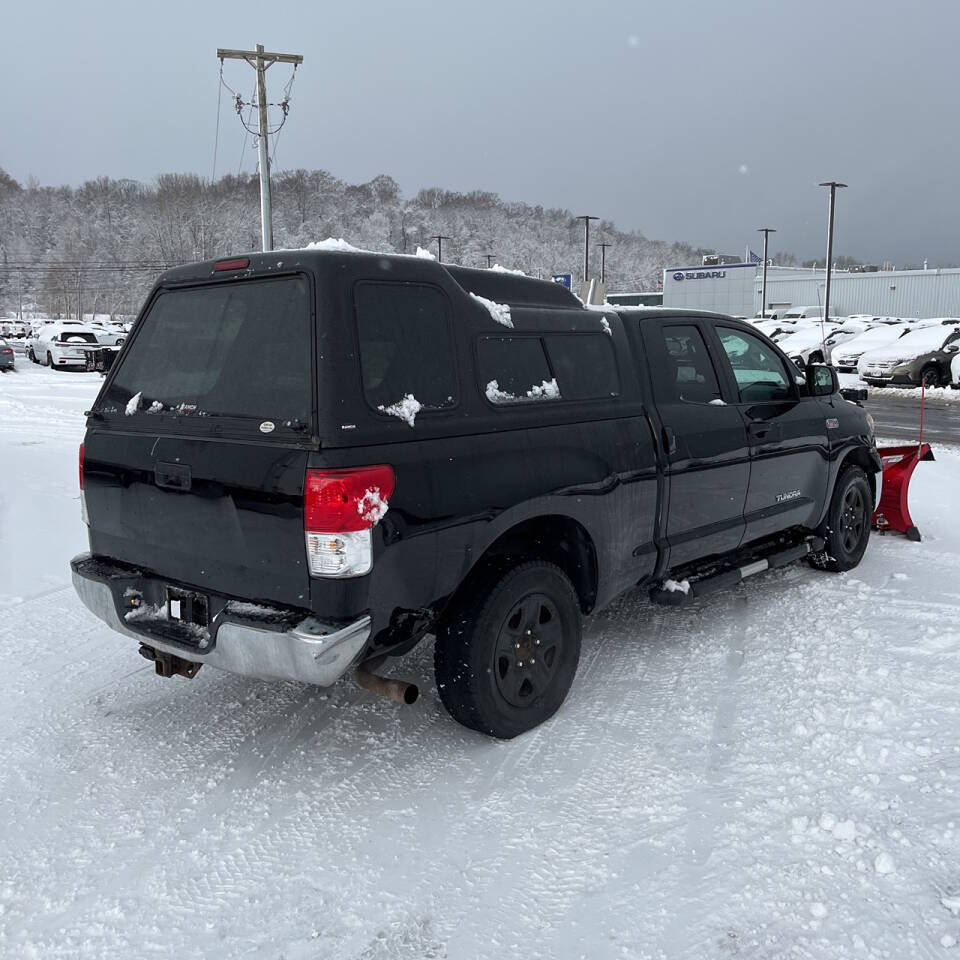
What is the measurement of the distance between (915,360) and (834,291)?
66782 mm

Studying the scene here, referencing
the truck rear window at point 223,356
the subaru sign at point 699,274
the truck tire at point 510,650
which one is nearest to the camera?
the truck rear window at point 223,356

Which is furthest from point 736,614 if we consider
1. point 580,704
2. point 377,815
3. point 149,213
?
point 149,213

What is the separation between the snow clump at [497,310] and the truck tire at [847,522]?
3358mm

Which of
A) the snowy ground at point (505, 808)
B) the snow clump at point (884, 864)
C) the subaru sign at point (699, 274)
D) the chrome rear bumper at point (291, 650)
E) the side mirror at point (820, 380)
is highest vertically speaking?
the subaru sign at point (699, 274)

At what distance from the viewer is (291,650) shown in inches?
120

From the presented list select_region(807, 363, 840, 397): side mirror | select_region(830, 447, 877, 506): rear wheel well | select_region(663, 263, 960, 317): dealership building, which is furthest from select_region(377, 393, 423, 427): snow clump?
select_region(663, 263, 960, 317): dealership building

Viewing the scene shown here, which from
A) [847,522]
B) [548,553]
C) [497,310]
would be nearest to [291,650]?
[548,553]

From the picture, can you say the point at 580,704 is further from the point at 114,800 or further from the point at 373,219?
the point at 373,219

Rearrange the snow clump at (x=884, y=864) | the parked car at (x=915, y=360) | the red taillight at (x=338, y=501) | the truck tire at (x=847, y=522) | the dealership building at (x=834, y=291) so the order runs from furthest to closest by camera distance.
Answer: the dealership building at (x=834, y=291)
the parked car at (x=915, y=360)
the truck tire at (x=847, y=522)
the red taillight at (x=338, y=501)
the snow clump at (x=884, y=864)

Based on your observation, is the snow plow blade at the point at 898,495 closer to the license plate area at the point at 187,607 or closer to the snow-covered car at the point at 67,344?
the license plate area at the point at 187,607

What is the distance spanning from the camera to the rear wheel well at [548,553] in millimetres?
3656

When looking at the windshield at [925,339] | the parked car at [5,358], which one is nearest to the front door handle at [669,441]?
the windshield at [925,339]

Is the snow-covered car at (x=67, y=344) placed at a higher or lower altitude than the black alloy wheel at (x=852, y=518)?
higher

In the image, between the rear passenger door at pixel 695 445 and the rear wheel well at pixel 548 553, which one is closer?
the rear wheel well at pixel 548 553
